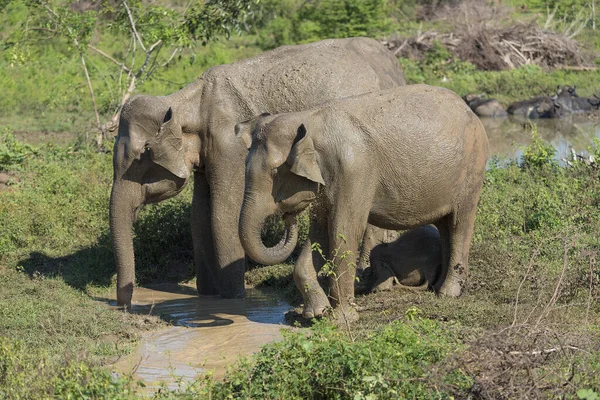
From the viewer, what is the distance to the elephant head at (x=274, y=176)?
823cm

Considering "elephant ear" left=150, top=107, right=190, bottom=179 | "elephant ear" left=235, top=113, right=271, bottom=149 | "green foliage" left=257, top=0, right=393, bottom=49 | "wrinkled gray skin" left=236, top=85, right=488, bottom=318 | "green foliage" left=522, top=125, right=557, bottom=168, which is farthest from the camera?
"green foliage" left=257, top=0, right=393, bottom=49

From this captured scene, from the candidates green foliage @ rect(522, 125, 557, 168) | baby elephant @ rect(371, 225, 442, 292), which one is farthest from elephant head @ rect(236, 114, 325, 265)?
green foliage @ rect(522, 125, 557, 168)

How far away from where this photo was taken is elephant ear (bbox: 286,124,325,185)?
8.16m

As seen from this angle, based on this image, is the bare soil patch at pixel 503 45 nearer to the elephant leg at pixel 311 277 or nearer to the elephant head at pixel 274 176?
the elephant leg at pixel 311 277

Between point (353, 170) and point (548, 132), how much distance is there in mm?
14515

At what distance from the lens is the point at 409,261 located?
31.2 feet

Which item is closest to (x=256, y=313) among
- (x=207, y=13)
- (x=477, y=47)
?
(x=207, y=13)

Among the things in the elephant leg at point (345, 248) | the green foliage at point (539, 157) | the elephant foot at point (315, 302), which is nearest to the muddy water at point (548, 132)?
the green foliage at point (539, 157)

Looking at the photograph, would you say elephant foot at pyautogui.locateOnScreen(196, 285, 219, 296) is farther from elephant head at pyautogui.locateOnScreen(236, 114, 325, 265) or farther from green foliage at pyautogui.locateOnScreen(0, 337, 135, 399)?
green foliage at pyautogui.locateOnScreen(0, 337, 135, 399)

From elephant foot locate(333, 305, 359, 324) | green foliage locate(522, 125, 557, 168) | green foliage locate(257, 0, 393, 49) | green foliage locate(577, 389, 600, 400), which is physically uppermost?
green foliage locate(577, 389, 600, 400)

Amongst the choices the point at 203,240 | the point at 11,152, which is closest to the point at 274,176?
the point at 203,240

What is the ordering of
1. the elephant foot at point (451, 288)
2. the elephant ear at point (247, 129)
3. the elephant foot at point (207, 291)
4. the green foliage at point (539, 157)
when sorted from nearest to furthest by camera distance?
the elephant ear at point (247, 129) < the elephant foot at point (451, 288) < the elephant foot at point (207, 291) < the green foliage at point (539, 157)

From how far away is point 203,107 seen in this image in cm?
998

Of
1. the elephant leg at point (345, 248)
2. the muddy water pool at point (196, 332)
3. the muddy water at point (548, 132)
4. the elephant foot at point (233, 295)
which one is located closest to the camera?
the muddy water pool at point (196, 332)
